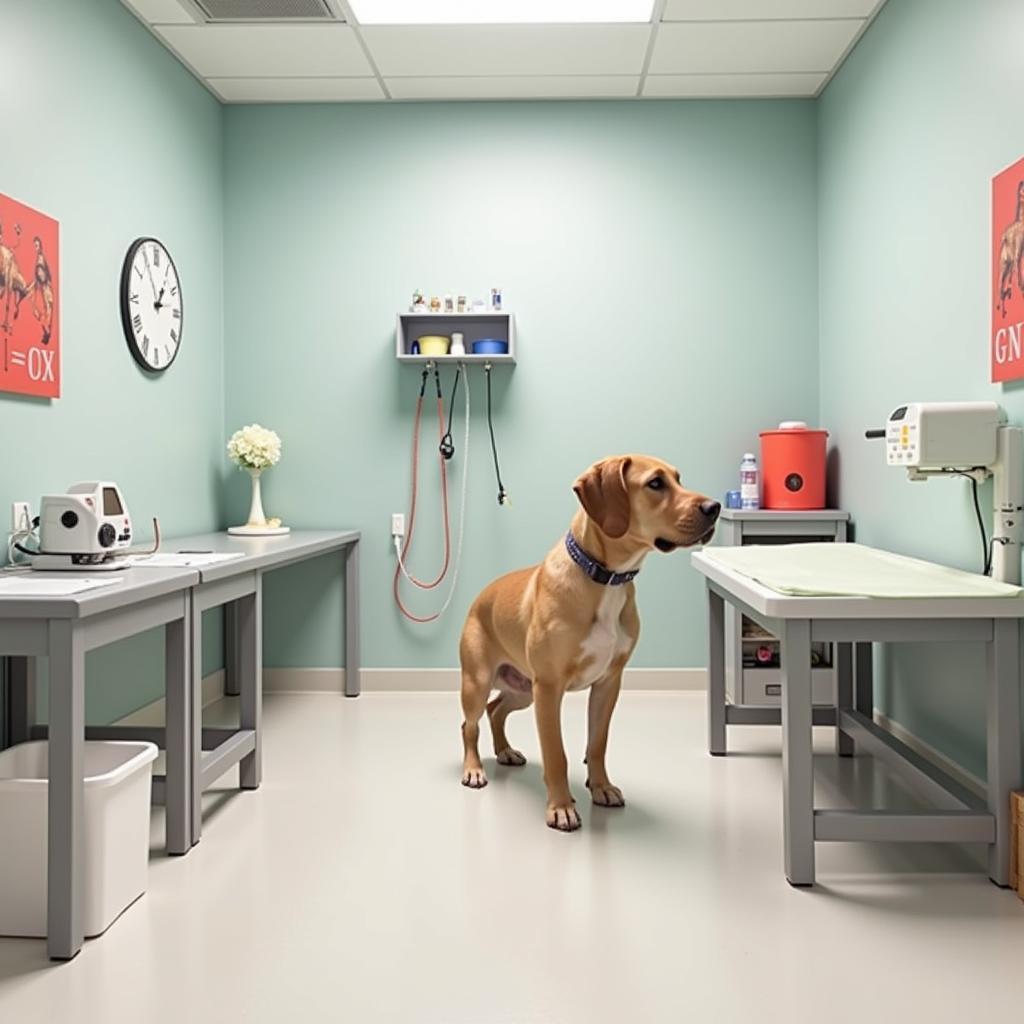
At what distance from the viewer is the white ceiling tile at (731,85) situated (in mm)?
4059

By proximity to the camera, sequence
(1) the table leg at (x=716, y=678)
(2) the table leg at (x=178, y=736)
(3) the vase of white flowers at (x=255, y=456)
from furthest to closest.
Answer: (3) the vase of white flowers at (x=255, y=456)
(1) the table leg at (x=716, y=678)
(2) the table leg at (x=178, y=736)

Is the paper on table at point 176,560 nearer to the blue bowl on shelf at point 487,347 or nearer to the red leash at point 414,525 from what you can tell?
the red leash at point 414,525

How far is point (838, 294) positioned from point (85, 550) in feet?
10.3

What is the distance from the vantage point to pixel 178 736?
2.32m

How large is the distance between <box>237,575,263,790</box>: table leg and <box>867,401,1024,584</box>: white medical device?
1.93m

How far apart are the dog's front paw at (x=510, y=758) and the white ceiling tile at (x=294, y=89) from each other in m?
2.89

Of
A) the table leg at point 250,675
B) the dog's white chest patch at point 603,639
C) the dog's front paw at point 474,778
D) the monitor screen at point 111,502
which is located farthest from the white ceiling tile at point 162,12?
the dog's front paw at point 474,778

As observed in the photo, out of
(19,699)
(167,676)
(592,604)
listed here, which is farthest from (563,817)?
(19,699)

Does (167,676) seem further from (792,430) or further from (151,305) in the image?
(792,430)

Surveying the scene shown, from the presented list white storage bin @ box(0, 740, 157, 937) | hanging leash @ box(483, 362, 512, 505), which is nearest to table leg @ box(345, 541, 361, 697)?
hanging leash @ box(483, 362, 512, 505)

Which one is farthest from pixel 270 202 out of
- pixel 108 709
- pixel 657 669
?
pixel 657 669

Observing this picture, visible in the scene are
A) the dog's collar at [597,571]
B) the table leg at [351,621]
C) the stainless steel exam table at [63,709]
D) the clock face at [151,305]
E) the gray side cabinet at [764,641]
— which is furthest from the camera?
the table leg at [351,621]

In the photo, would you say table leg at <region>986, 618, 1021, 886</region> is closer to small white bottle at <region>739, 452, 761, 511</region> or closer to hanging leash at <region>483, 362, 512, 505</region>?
small white bottle at <region>739, 452, 761, 511</region>

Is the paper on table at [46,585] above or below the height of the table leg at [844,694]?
above
